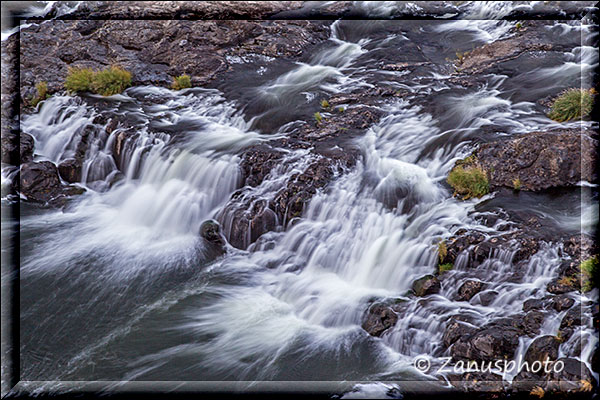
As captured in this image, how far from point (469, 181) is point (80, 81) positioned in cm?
735

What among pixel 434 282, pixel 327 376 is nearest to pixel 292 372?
pixel 327 376

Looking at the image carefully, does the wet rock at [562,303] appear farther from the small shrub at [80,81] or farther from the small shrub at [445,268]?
the small shrub at [80,81]

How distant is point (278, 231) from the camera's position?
7.59 m

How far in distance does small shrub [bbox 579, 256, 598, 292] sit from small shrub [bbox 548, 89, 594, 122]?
118 inches

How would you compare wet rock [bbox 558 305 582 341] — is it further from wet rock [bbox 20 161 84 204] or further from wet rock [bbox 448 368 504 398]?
wet rock [bbox 20 161 84 204]

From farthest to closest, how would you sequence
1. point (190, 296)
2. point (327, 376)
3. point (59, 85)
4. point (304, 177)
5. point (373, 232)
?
point (59, 85) < point (304, 177) < point (373, 232) < point (190, 296) < point (327, 376)

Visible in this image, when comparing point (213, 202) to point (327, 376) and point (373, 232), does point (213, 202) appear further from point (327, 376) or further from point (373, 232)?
point (327, 376)

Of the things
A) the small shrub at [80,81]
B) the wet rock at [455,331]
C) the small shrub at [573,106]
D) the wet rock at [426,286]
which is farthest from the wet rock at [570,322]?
the small shrub at [80,81]

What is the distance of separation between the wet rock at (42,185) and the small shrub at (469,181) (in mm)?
5931

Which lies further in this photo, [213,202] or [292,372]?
[213,202]

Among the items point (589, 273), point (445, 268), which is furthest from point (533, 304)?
point (445, 268)

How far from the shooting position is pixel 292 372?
18.7 feet

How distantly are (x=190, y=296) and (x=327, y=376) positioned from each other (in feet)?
6.97

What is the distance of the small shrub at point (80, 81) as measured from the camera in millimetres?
10242
